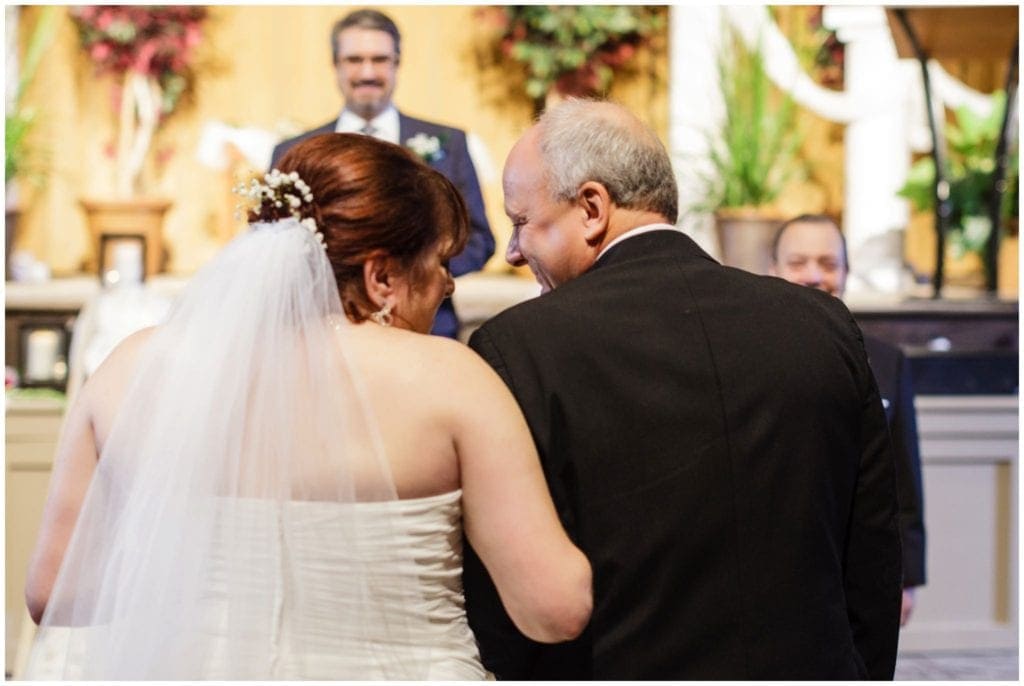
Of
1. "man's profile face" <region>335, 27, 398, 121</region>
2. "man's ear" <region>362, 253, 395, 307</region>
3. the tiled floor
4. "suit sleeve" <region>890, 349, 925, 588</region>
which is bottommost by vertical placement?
the tiled floor

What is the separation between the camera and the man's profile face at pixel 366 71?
3867 mm

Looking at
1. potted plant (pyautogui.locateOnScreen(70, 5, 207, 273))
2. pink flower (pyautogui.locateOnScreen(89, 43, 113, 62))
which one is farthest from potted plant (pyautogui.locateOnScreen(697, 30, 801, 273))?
pink flower (pyautogui.locateOnScreen(89, 43, 113, 62))

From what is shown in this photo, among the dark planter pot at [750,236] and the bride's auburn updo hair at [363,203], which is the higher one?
the bride's auburn updo hair at [363,203]

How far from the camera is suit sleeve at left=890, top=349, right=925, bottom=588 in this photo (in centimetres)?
308

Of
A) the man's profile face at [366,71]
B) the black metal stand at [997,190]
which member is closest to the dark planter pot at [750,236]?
the black metal stand at [997,190]

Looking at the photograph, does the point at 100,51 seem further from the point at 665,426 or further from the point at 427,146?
the point at 665,426

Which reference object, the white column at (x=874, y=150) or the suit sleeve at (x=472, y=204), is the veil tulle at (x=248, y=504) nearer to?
the suit sleeve at (x=472, y=204)

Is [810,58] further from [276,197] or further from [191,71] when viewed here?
[276,197]

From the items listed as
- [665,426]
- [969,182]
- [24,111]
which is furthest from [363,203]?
[24,111]

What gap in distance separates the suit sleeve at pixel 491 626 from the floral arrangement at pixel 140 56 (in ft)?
16.3

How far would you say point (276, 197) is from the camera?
1659 mm

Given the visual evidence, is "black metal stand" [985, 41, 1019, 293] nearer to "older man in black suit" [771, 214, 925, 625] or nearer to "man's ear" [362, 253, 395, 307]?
"older man in black suit" [771, 214, 925, 625]

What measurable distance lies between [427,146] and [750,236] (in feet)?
6.70

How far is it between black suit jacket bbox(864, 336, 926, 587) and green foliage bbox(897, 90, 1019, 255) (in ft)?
6.84
